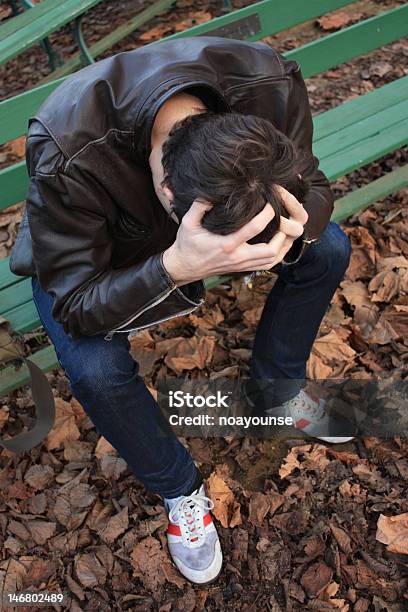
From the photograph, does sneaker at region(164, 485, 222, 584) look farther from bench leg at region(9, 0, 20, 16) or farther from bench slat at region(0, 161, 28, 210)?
bench leg at region(9, 0, 20, 16)

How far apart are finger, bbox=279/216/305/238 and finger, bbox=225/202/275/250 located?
6cm

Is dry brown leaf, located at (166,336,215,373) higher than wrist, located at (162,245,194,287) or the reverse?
the reverse

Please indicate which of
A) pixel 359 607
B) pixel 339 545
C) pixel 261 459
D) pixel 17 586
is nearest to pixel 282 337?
pixel 261 459

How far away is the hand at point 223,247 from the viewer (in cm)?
131

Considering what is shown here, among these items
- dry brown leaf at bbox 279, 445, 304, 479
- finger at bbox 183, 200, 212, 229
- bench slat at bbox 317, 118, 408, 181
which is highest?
finger at bbox 183, 200, 212, 229

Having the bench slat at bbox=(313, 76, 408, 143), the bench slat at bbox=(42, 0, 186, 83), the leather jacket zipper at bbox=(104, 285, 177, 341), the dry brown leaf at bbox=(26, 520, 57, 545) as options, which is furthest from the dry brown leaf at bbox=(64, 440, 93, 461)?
the bench slat at bbox=(42, 0, 186, 83)

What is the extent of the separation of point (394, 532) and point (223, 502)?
1.90ft

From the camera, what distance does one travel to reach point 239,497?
2.16 m

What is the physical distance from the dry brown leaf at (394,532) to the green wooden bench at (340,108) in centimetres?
107

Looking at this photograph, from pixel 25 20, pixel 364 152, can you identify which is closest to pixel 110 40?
pixel 25 20

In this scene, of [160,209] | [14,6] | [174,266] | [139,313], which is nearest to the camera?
[174,266]

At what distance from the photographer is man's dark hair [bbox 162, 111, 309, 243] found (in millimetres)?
1260

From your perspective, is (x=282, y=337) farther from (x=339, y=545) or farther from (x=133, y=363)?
(x=339, y=545)

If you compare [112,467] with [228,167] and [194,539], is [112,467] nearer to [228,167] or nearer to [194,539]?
[194,539]
